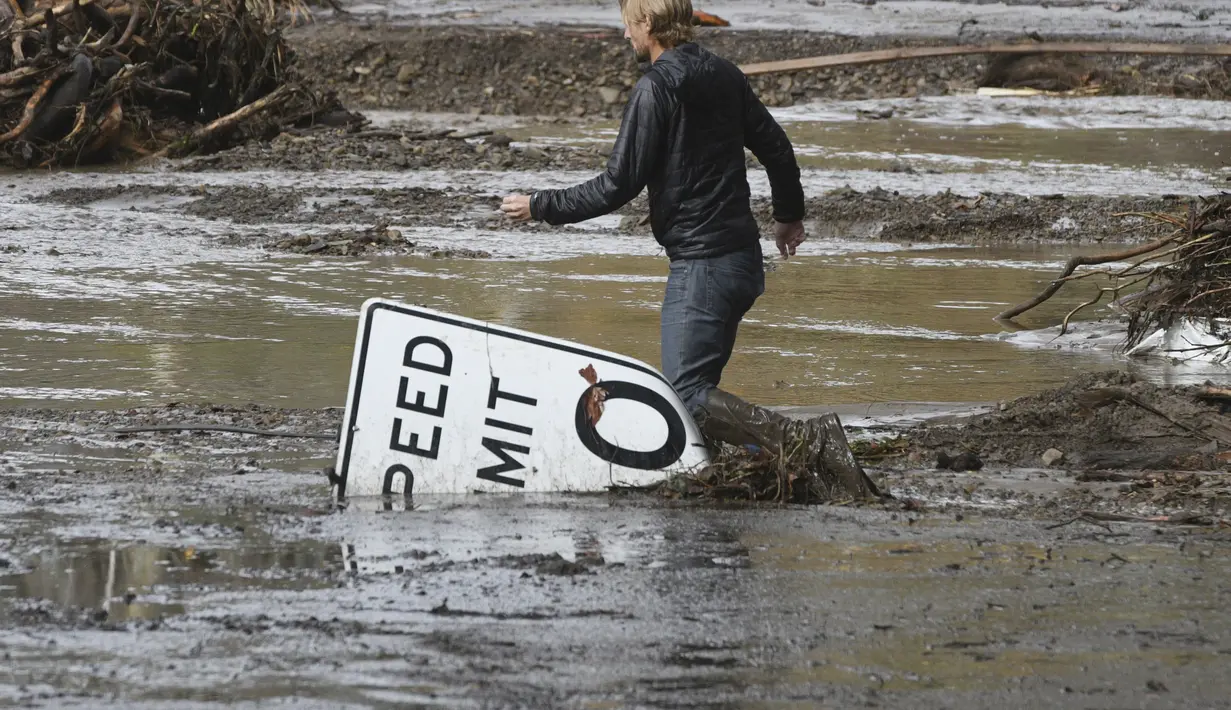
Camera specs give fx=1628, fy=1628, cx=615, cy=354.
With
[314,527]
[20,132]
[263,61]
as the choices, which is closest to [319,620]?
[314,527]

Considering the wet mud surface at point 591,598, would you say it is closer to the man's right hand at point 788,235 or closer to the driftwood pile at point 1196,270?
the man's right hand at point 788,235

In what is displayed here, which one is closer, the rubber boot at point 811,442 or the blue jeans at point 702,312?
the rubber boot at point 811,442

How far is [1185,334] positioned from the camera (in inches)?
321

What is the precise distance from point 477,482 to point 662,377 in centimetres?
71

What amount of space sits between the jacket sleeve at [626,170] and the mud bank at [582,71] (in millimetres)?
19237

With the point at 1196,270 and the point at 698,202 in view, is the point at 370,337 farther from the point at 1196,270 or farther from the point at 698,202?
the point at 1196,270

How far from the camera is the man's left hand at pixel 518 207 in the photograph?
17.8ft

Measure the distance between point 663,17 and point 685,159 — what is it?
0.47m

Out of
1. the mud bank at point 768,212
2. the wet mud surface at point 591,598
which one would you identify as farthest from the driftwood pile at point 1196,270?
the mud bank at point 768,212

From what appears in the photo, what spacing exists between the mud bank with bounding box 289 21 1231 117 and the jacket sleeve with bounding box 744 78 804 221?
1880 centimetres

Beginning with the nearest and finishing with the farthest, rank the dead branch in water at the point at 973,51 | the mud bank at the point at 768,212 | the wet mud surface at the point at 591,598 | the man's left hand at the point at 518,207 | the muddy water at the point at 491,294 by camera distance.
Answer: the wet mud surface at the point at 591,598 < the man's left hand at the point at 518,207 < the muddy water at the point at 491,294 < the mud bank at the point at 768,212 < the dead branch in water at the point at 973,51

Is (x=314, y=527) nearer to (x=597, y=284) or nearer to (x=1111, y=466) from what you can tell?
(x=1111, y=466)

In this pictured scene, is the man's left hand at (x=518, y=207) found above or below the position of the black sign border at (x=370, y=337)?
above

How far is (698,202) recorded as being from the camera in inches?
215
